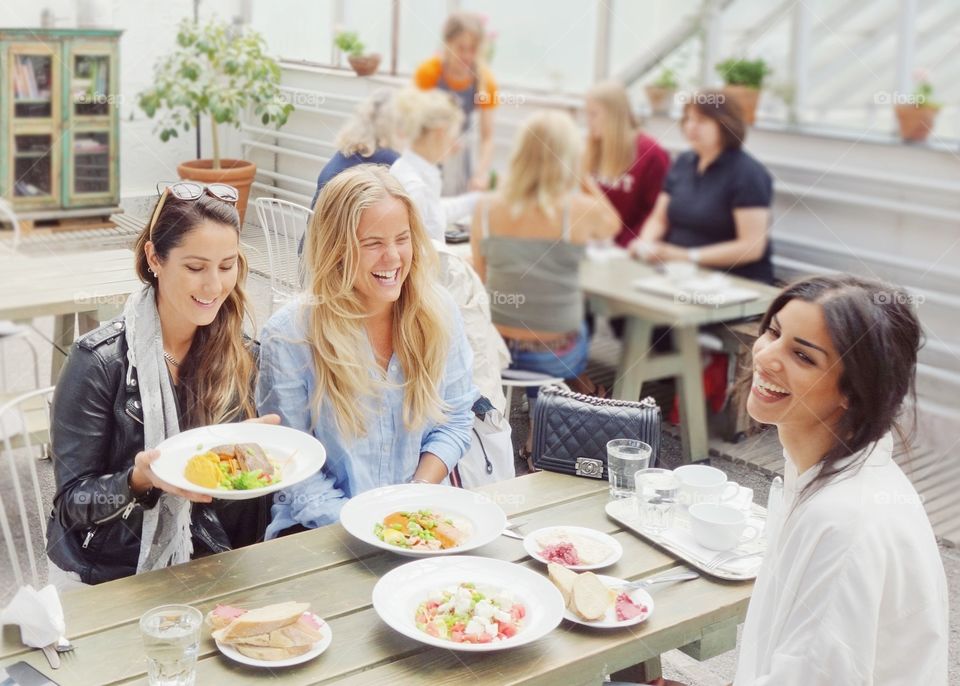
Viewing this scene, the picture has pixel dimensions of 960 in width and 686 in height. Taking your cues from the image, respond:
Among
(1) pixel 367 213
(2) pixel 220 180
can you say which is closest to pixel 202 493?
(1) pixel 367 213

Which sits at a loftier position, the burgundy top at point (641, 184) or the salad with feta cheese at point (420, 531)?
the burgundy top at point (641, 184)

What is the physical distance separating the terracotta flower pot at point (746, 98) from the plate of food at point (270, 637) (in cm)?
216

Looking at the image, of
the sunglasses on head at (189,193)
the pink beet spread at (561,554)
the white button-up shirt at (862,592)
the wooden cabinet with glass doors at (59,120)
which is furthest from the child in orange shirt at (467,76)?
the white button-up shirt at (862,592)

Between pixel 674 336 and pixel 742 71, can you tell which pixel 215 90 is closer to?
pixel 674 336

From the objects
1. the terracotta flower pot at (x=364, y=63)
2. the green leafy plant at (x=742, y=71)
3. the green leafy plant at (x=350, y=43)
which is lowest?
the terracotta flower pot at (x=364, y=63)

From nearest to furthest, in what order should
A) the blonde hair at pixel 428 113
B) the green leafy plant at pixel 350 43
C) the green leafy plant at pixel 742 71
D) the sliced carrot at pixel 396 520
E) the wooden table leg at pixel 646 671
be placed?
the sliced carrot at pixel 396 520, the wooden table leg at pixel 646 671, the green leafy plant at pixel 350 43, the blonde hair at pixel 428 113, the green leafy plant at pixel 742 71

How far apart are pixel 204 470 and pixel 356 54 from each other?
837mm

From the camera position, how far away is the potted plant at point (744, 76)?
2.94 meters

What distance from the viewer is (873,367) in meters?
0.94

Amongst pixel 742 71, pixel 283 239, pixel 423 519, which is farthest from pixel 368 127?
pixel 742 71

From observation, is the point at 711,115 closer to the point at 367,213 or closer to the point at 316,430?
the point at 367,213

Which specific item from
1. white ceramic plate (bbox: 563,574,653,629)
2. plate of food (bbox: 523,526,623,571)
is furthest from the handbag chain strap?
white ceramic plate (bbox: 563,574,653,629)

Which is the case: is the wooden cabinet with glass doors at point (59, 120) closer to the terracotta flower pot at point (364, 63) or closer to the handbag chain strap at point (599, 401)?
the terracotta flower pot at point (364, 63)

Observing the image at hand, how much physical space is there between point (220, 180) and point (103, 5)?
302mm
